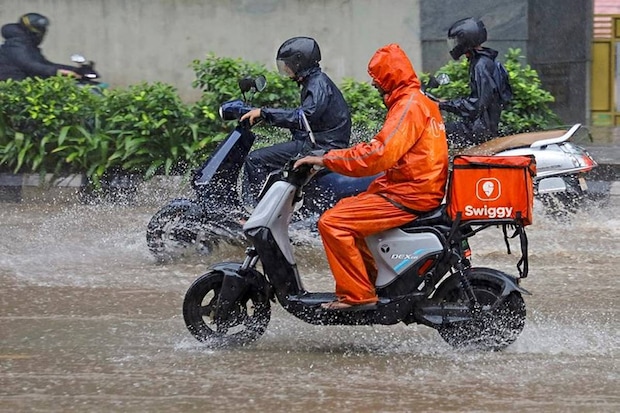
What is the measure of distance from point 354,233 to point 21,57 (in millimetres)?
8887

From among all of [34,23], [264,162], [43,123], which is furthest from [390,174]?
[34,23]

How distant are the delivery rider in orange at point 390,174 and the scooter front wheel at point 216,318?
503mm

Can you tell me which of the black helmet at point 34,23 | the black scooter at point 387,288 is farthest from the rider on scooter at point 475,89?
the black helmet at point 34,23

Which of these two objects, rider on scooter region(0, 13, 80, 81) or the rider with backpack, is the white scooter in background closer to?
the rider with backpack

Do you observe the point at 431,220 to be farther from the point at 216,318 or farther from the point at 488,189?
the point at 216,318

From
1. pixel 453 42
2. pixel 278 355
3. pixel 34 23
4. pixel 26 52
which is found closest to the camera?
pixel 278 355

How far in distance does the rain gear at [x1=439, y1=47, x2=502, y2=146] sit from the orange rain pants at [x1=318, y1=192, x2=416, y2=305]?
407 centimetres

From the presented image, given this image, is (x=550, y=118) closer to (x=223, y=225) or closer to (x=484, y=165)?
(x=223, y=225)

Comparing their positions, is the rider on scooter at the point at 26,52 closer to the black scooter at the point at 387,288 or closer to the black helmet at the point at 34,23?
the black helmet at the point at 34,23

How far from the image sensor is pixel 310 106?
766 centimetres

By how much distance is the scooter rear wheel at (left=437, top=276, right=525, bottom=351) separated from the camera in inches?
219

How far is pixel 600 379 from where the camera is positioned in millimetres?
5270

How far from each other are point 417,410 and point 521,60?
9.36 meters

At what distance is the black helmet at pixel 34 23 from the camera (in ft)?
45.4
